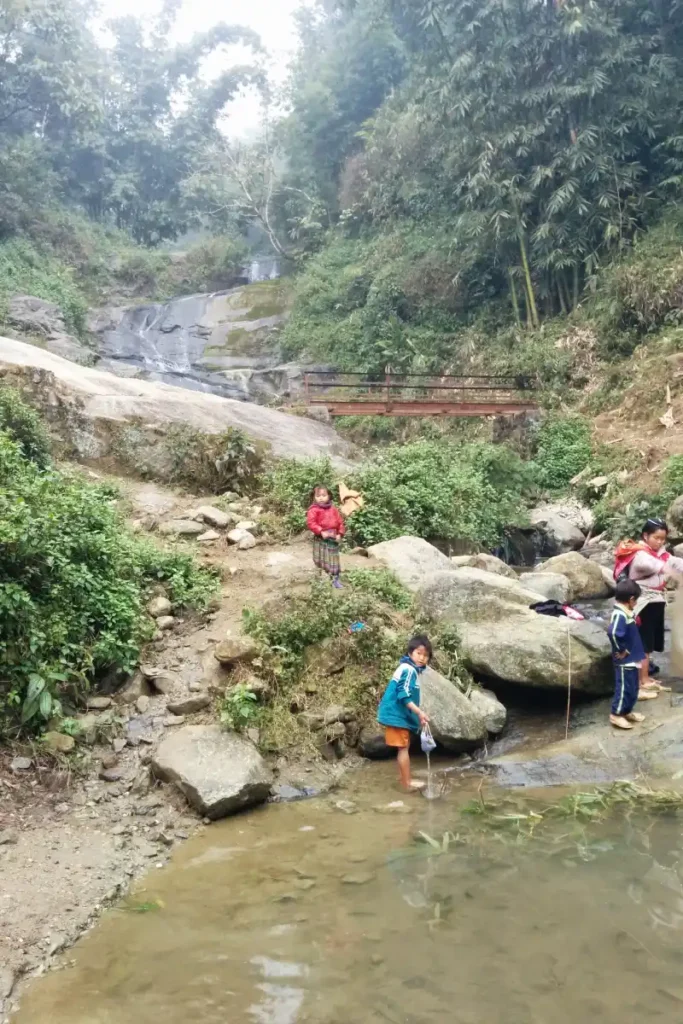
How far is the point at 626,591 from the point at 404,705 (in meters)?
2.15

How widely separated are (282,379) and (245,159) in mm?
15942

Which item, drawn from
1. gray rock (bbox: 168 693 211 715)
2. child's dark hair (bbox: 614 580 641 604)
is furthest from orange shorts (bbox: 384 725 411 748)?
child's dark hair (bbox: 614 580 641 604)

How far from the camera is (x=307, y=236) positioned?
3334cm

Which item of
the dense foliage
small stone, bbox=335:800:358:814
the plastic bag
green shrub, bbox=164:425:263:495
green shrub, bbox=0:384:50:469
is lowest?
small stone, bbox=335:800:358:814

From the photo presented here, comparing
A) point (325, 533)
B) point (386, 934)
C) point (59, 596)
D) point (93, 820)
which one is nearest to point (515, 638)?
point (325, 533)

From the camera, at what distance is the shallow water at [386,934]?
343cm

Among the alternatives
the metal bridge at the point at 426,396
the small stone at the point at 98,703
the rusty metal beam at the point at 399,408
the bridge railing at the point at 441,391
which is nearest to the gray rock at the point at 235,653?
the small stone at the point at 98,703

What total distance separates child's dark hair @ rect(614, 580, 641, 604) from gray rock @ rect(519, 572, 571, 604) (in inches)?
107

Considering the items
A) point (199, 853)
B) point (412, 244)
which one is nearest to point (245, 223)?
point (412, 244)

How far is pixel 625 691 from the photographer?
6.56m

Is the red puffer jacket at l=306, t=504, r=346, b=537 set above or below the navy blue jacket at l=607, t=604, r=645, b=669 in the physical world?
above

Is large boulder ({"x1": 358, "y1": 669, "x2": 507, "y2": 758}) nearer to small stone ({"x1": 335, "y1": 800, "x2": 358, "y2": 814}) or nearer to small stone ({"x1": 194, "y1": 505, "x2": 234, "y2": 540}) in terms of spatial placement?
small stone ({"x1": 335, "y1": 800, "x2": 358, "y2": 814})

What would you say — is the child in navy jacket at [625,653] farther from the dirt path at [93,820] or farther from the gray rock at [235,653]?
the gray rock at [235,653]

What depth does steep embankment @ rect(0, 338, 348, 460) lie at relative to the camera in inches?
467
